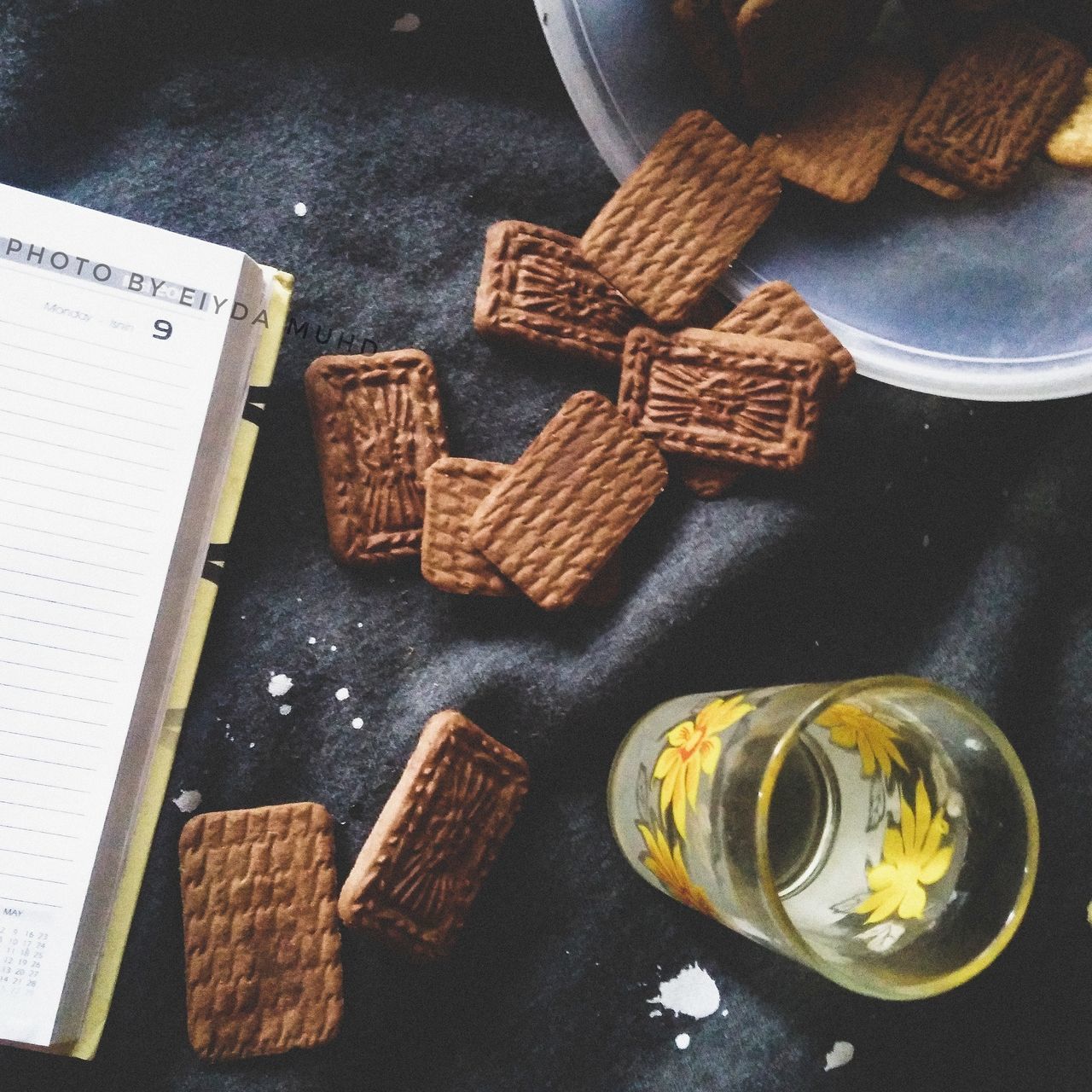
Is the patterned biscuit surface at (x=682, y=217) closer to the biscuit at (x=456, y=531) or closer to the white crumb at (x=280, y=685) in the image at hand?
the biscuit at (x=456, y=531)

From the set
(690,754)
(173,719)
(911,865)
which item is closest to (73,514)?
(173,719)

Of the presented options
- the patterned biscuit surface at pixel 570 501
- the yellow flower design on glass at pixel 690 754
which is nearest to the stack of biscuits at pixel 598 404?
the patterned biscuit surface at pixel 570 501

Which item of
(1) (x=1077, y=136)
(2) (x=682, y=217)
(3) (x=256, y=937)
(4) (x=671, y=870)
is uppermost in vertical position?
(1) (x=1077, y=136)

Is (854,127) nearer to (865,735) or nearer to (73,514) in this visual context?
(865,735)

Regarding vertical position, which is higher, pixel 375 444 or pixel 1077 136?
pixel 1077 136

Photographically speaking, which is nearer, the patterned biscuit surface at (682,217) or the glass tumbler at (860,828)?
the glass tumbler at (860,828)

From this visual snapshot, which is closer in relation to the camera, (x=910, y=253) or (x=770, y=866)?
(x=770, y=866)

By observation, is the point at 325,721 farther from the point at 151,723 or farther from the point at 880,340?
the point at 880,340
